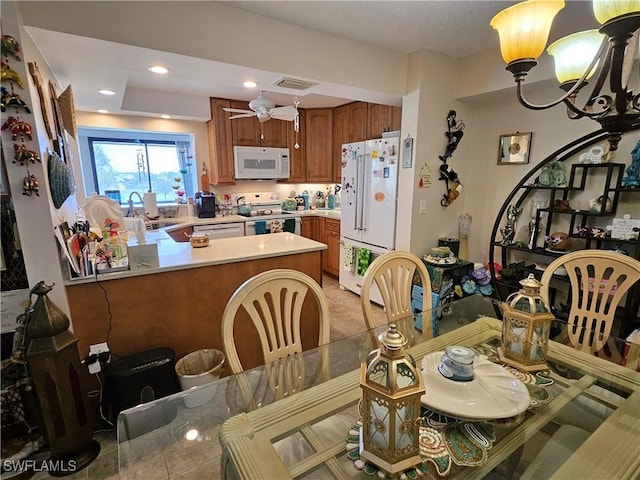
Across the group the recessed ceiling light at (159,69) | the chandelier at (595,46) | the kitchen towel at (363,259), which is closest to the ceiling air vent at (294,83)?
the recessed ceiling light at (159,69)

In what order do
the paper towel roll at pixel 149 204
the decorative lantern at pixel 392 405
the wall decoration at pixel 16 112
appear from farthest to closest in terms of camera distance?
the paper towel roll at pixel 149 204 < the wall decoration at pixel 16 112 < the decorative lantern at pixel 392 405

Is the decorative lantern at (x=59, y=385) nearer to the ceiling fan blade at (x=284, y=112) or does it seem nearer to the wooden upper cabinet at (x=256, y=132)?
the ceiling fan blade at (x=284, y=112)

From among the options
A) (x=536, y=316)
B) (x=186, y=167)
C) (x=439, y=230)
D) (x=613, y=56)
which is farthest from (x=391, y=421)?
(x=186, y=167)

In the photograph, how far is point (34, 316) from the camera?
4.82 feet

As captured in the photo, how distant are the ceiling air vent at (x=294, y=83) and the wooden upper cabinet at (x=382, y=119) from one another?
130cm

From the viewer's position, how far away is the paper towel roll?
378cm

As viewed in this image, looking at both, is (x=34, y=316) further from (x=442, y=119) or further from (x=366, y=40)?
(x=442, y=119)

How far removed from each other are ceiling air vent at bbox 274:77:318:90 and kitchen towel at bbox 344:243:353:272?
1913 millimetres

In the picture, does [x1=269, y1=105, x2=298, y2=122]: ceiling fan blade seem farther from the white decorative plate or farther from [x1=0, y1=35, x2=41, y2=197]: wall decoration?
the white decorative plate

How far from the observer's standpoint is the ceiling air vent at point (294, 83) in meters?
2.37

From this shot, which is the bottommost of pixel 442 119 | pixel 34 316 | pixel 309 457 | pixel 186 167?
pixel 309 457

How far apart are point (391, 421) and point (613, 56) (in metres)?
1.27

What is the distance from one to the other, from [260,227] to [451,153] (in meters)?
2.51

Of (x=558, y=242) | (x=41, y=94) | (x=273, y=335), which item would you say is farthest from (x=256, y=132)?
(x=558, y=242)
